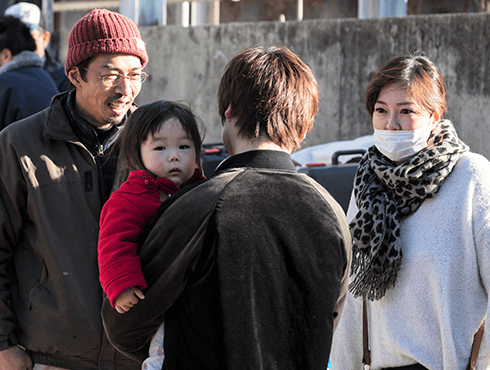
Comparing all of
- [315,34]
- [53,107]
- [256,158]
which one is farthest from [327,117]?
[256,158]

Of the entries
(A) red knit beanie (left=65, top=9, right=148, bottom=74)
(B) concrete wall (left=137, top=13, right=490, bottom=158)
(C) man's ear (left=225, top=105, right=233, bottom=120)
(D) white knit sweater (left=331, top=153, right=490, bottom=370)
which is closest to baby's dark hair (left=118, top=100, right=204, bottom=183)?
(C) man's ear (left=225, top=105, right=233, bottom=120)

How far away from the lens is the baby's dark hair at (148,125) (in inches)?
75.5

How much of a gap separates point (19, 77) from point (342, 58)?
3.32 m

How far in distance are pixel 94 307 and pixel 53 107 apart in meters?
0.77

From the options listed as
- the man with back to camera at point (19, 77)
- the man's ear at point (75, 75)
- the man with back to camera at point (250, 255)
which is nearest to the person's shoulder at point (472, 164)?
the man with back to camera at point (250, 255)

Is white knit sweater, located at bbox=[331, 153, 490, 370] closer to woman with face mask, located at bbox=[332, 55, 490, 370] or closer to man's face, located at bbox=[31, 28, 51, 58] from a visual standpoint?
woman with face mask, located at bbox=[332, 55, 490, 370]

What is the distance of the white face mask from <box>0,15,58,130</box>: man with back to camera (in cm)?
211

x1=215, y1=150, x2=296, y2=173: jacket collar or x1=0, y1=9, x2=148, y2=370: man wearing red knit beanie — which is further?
x1=0, y1=9, x2=148, y2=370: man wearing red knit beanie

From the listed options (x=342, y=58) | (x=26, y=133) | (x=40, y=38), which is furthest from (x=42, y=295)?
(x=342, y=58)

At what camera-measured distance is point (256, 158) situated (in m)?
1.52

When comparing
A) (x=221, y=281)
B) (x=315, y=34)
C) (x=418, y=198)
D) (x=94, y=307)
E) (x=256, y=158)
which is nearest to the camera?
(x=221, y=281)

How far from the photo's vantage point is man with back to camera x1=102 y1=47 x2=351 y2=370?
1.42 m

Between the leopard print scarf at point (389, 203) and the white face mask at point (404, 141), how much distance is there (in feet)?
0.14

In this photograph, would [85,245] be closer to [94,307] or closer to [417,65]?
[94,307]
